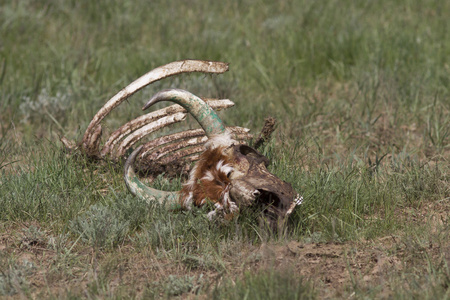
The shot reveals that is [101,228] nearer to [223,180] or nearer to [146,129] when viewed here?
[223,180]

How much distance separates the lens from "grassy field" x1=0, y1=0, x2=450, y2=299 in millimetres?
3697

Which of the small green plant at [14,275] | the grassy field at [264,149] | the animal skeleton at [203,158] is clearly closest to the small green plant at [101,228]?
the grassy field at [264,149]

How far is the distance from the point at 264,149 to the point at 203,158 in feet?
3.32

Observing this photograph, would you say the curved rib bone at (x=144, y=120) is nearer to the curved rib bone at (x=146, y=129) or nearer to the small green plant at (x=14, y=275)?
the curved rib bone at (x=146, y=129)

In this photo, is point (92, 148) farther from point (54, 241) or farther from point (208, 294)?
point (208, 294)

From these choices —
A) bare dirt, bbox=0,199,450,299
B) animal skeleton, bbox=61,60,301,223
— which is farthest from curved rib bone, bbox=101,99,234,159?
bare dirt, bbox=0,199,450,299

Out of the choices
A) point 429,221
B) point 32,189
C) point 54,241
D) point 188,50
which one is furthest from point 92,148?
point 188,50

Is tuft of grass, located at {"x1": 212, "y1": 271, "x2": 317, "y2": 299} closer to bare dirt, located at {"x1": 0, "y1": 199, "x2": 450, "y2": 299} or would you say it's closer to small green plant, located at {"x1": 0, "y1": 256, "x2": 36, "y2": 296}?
bare dirt, located at {"x1": 0, "y1": 199, "x2": 450, "y2": 299}

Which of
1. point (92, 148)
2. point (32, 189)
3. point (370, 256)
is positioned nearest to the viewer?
point (370, 256)

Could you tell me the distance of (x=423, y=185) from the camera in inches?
189

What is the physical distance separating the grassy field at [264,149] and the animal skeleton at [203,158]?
15cm

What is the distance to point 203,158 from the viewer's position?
14.2ft

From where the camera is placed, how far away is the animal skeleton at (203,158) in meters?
3.99

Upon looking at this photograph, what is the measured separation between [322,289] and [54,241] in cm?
189
